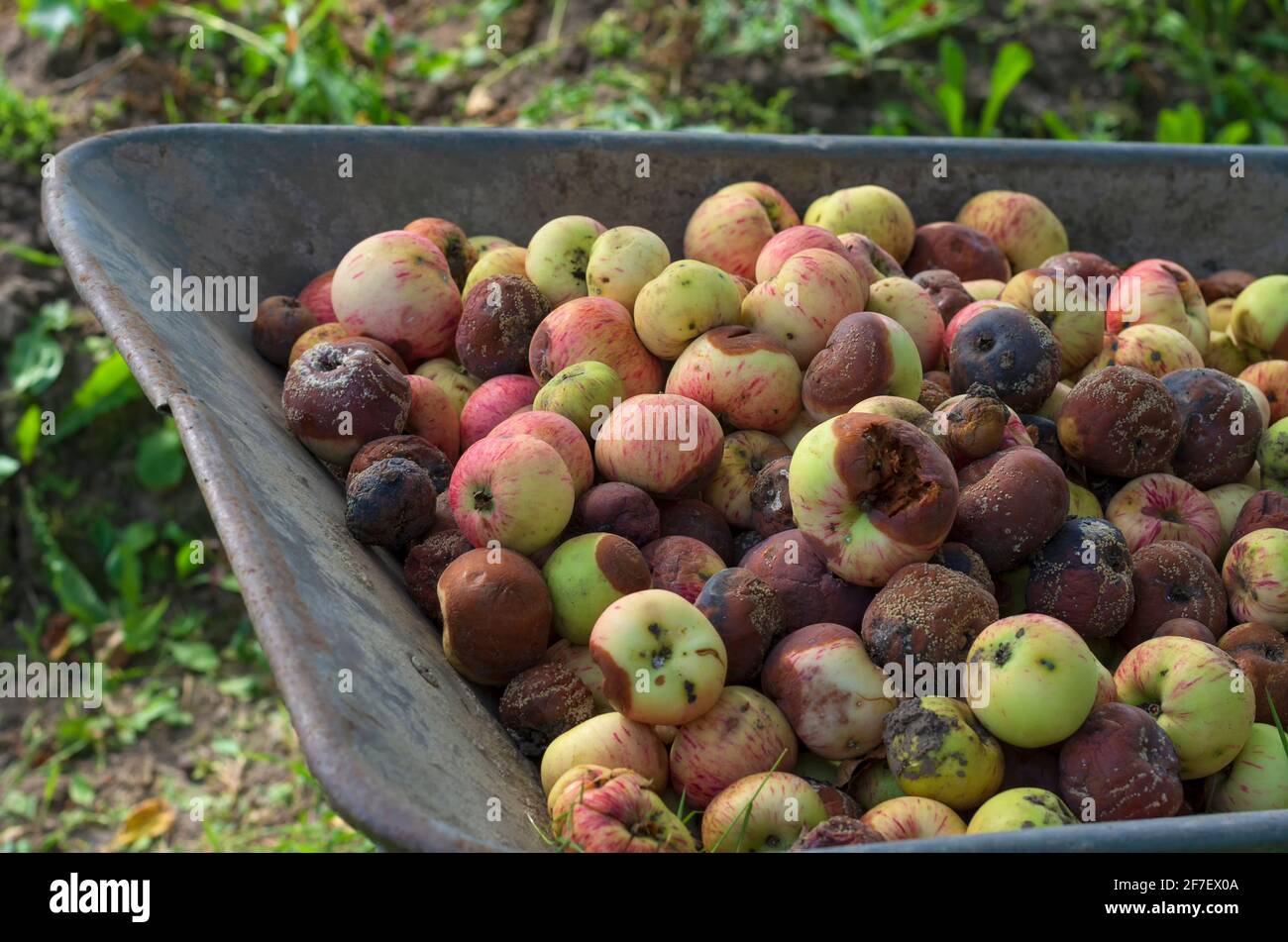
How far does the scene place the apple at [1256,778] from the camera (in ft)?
6.79

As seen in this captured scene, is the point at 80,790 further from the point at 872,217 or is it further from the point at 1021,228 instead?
the point at 1021,228

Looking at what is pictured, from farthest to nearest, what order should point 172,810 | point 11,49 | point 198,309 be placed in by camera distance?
1. point 11,49
2. point 172,810
3. point 198,309

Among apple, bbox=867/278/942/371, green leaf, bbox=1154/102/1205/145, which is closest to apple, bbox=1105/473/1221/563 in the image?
apple, bbox=867/278/942/371

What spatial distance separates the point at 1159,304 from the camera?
2.97m

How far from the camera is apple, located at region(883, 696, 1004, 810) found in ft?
6.43

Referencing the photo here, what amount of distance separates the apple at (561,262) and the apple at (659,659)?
3.42ft

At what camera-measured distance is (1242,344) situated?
3.12 metres

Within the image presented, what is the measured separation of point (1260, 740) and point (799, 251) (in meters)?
1.38

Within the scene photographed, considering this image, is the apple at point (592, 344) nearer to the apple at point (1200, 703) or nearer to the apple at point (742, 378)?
the apple at point (742, 378)

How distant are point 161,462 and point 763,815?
9.86ft

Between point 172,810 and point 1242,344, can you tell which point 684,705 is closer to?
point 1242,344

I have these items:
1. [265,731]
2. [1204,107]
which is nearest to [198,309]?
[265,731]

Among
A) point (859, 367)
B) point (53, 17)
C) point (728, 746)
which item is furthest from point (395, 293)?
point (53, 17)

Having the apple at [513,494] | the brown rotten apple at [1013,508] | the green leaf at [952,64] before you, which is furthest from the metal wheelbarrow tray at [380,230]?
the green leaf at [952,64]
